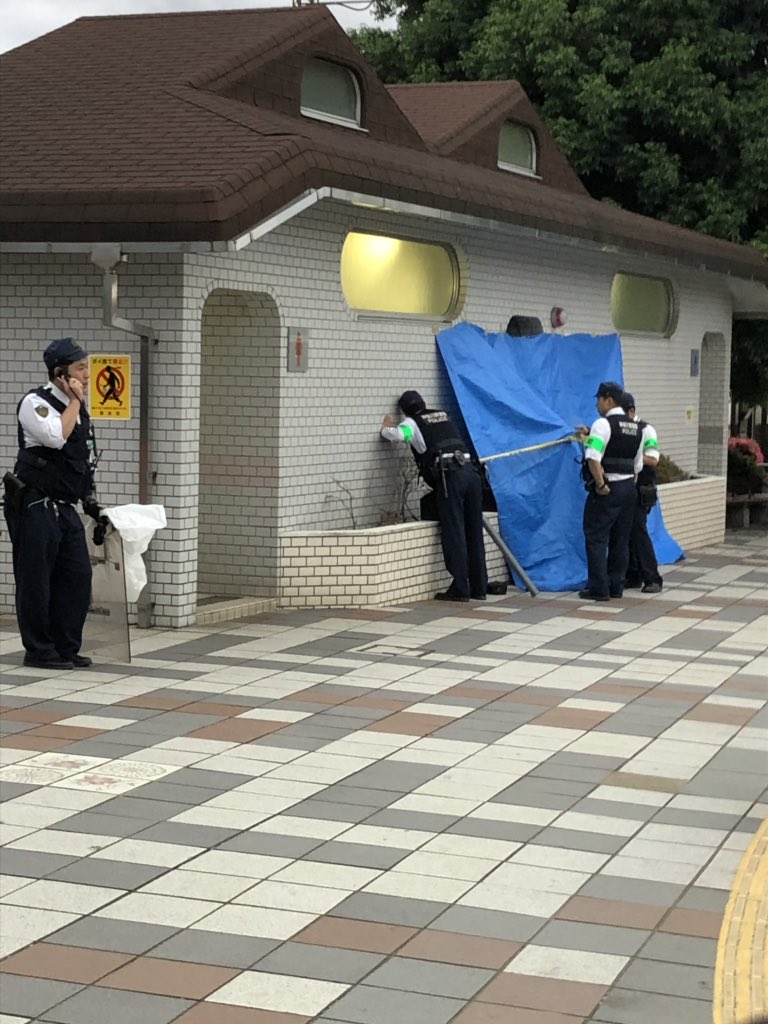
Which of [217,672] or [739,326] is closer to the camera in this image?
[217,672]

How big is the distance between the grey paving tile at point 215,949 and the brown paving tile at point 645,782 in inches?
109

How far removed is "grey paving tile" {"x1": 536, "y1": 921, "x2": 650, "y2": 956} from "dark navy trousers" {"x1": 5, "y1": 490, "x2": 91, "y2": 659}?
5.07 m

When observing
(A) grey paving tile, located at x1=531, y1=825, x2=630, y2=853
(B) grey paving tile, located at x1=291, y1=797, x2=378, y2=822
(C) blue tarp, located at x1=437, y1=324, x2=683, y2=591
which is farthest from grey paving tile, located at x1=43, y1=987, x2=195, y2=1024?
(C) blue tarp, located at x1=437, y1=324, x2=683, y2=591

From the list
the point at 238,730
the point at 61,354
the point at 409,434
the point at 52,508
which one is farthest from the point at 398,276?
the point at 238,730

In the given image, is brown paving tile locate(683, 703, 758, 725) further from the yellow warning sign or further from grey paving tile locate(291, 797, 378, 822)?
the yellow warning sign

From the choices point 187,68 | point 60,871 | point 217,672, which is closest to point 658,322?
point 187,68

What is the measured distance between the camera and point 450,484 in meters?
13.9

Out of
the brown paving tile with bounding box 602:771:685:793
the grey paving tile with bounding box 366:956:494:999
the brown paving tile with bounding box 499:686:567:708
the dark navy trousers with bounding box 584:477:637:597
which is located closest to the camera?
the grey paving tile with bounding box 366:956:494:999

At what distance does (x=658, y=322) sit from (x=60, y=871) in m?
16.1

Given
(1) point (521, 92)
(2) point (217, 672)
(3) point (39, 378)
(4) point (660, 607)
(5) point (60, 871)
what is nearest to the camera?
(5) point (60, 871)

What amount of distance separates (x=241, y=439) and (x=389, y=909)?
7.42 metres

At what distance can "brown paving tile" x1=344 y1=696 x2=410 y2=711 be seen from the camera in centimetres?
945

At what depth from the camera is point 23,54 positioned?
14648mm

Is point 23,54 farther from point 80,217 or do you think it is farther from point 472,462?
point 472,462
